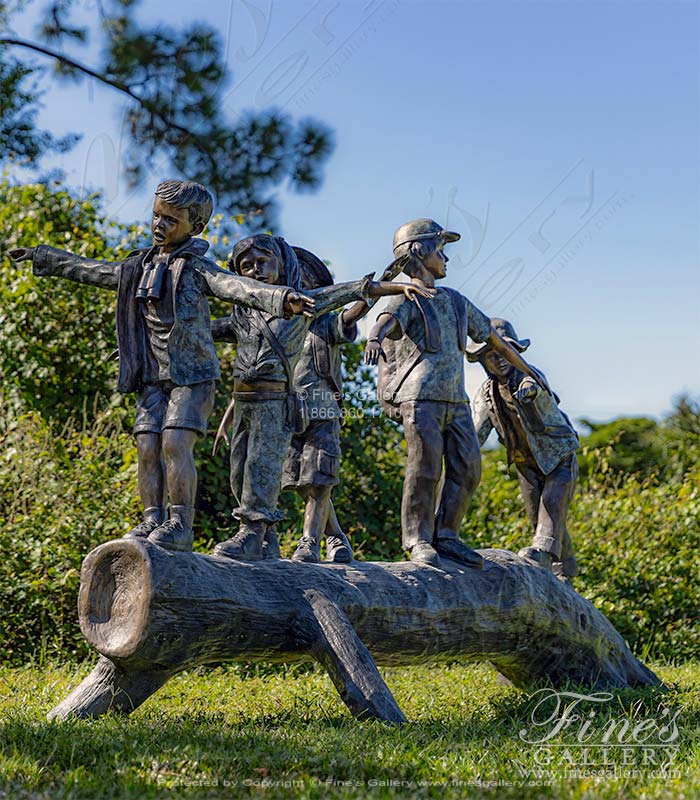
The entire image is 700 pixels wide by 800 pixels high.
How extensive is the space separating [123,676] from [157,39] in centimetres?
844

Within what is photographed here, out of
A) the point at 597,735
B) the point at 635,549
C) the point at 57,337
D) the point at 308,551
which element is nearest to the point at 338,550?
the point at 308,551

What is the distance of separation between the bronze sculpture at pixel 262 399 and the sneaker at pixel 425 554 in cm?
89

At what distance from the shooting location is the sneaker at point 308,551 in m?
6.03

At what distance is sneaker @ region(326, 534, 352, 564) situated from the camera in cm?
636

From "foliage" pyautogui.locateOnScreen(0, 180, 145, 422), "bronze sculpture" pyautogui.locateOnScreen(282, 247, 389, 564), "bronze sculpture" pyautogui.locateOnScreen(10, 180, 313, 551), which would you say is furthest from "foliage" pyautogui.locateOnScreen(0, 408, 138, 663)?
"bronze sculpture" pyautogui.locateOnScreen(10, 180, 313, 551)

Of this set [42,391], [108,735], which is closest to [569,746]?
[108,735]

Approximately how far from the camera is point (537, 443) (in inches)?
282

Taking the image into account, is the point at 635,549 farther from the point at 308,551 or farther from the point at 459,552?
the point at 308,551

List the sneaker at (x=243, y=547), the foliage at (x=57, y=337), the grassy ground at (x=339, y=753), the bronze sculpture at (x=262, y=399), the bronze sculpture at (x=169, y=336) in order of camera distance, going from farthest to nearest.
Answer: the foliage at (x=57, y=337) → the bronze sculpture at (x=262, y=399) → the sneaker at (x=243, y=547) → the bronze sculpture at (x=169, y=336) → the grassy ground at (x=339, y=753)

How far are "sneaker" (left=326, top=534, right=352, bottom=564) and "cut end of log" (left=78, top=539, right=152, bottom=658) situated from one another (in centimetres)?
147

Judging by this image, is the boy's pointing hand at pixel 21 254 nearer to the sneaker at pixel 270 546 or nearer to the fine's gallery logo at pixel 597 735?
the sneaker at pixel 270 546

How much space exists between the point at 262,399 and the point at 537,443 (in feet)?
7.23

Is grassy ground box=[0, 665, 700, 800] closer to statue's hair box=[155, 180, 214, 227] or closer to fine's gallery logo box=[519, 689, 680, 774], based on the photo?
fine's gallery logo box=[519, 689, 680, 774]

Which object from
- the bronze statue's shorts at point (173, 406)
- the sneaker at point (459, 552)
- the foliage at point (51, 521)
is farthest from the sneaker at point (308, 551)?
the foliage at point (51, 521)
